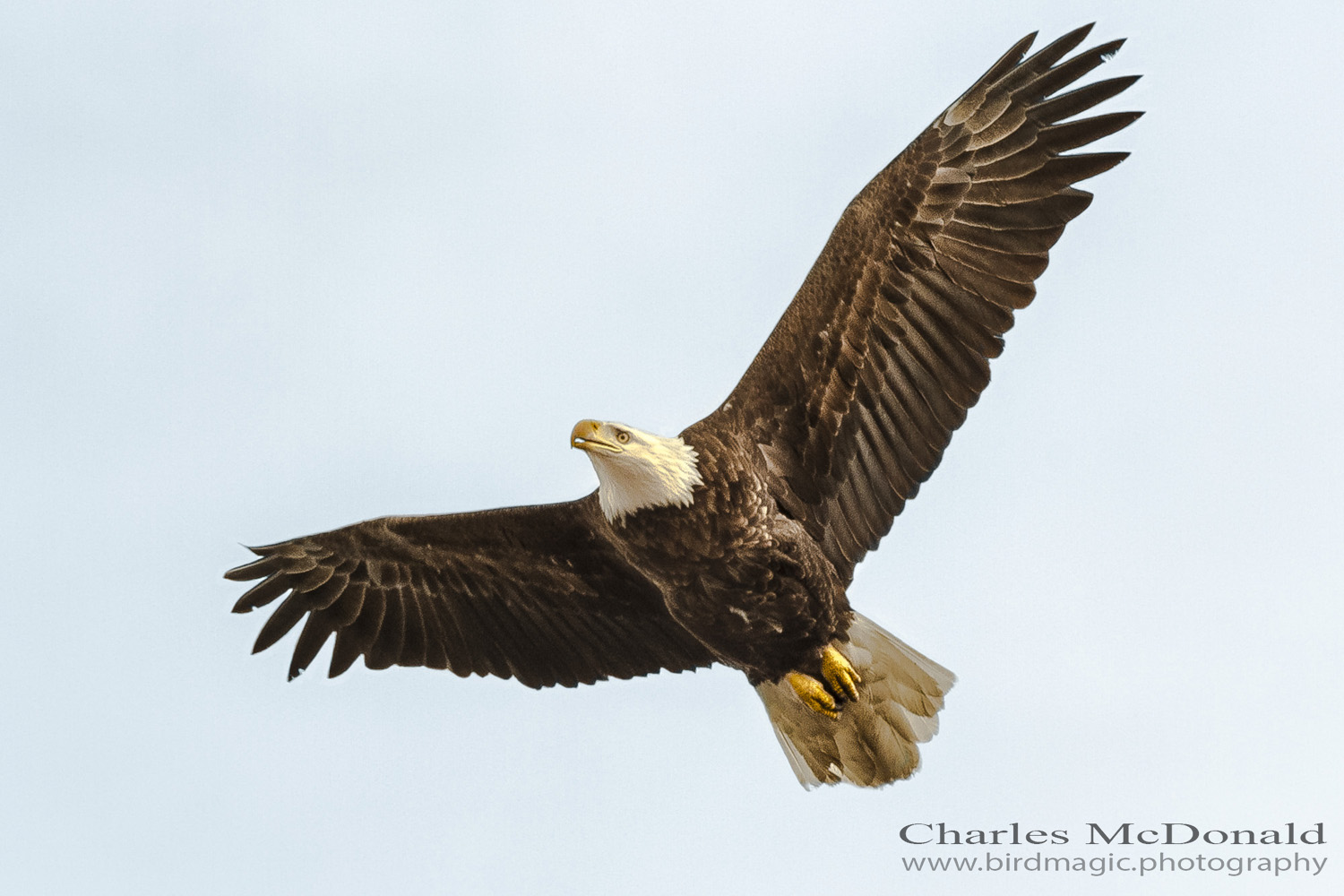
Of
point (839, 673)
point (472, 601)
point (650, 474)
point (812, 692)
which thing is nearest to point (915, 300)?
point (650, 474)

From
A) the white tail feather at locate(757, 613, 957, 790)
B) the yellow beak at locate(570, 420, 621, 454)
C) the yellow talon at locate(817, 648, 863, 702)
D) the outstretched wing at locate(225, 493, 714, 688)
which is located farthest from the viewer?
the outstretched wing at locate(225, 493, 714, 688)

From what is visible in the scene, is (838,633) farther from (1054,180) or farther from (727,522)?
(1054,180)

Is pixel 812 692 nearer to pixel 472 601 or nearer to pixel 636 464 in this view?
pixel 636 464

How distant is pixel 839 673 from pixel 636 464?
5.53ft

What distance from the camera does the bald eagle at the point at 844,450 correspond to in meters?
9.23

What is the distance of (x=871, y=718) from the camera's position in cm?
1014

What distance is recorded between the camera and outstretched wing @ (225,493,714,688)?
1018 cm

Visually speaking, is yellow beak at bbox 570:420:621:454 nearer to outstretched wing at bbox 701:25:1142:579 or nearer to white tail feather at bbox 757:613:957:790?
outstretched wing at bbox 701:25:1142:579

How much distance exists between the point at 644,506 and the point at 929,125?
2.40 meters

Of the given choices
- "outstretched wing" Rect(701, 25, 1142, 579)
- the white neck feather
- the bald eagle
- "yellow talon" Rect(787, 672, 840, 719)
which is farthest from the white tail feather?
the white neck feather

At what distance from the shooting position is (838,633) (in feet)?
32.0

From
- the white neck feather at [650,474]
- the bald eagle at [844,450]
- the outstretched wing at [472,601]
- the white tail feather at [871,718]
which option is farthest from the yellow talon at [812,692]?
the white neck feather at [650,474]

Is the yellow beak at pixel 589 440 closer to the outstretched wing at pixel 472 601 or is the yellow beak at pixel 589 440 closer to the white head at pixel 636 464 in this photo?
the white head at pixel 636 464

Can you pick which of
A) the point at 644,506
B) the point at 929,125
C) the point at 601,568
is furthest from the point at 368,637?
the point at 929,125
